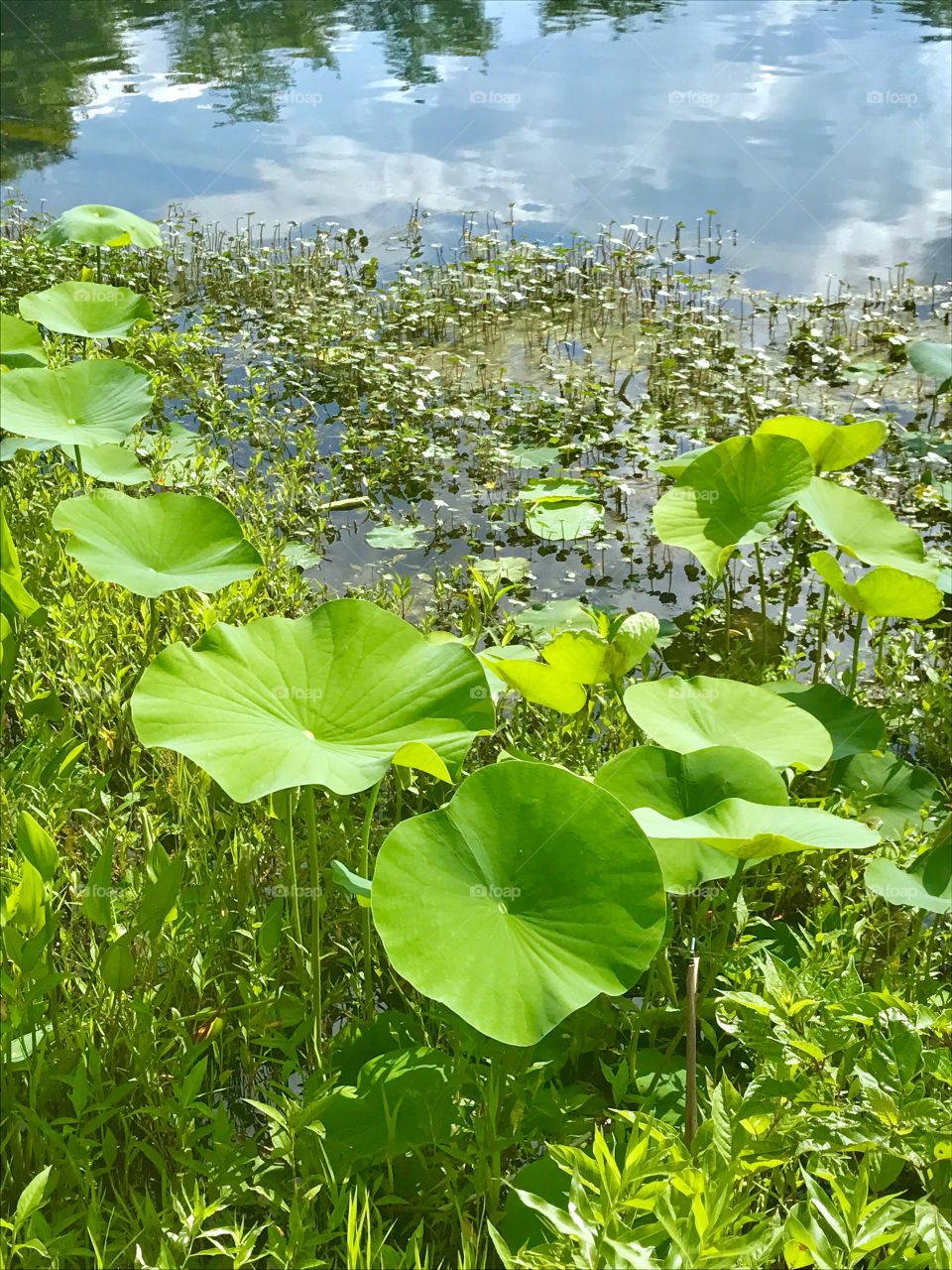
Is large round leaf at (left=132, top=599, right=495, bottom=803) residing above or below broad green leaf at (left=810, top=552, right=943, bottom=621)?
above

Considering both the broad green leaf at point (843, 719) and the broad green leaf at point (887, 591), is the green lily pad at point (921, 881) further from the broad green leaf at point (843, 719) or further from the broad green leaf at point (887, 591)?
the broad green leaf at point (887, 591)

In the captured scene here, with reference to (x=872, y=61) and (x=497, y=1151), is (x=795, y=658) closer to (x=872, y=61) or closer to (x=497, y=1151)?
(x=497, y=1151)

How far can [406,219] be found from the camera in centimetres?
599

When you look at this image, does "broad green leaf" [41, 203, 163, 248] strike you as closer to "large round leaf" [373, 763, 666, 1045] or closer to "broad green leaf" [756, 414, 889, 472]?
"broad green leaf" [756, 414, 889, 472]

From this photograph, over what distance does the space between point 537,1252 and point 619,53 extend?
9.87 meters

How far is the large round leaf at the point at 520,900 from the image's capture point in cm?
124

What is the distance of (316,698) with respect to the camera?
5.32 feet

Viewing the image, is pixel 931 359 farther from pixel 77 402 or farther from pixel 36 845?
pixel 36 845

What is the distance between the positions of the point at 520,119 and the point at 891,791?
22.5ft

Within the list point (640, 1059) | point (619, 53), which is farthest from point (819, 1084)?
point (619, 53)

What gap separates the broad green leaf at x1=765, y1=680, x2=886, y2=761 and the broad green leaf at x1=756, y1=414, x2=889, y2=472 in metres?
0.64

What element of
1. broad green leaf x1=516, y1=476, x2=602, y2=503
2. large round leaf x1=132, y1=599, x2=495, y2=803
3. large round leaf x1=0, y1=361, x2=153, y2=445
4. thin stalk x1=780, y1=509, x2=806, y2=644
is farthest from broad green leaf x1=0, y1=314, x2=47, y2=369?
thin stalk x1=780, y1=509, x2=806, y2=644

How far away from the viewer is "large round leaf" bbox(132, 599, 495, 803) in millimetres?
1468

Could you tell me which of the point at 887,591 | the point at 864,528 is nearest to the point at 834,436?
the point at 864,528
